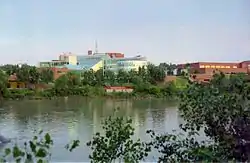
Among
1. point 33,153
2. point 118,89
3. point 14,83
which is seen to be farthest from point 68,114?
point 33,153

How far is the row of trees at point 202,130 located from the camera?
2.19 ft

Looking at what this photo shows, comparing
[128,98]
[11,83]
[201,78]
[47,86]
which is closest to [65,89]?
[47,86]

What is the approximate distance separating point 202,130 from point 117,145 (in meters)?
0.17

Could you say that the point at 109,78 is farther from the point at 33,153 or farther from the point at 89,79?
the point at 33,153

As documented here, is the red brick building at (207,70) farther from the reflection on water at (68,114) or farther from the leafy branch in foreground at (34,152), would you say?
the reflection on water at (68,114)

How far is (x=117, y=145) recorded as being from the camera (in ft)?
2.69

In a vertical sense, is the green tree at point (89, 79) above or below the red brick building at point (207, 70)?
below

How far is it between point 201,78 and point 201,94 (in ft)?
0.27

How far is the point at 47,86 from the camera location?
793 centimetres

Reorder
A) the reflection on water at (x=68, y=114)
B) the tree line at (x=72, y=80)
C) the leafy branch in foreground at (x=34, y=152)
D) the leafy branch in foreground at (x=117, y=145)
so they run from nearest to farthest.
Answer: the leafy branch in foreground at (x=34, y=152)
the leafy branch in foreground at (x=117, y=145)
the reflection on water at (x=68, y=114)
the tree line at (x=72, y=80)

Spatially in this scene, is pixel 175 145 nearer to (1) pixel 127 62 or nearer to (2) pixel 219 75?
(2) pixel 219 75

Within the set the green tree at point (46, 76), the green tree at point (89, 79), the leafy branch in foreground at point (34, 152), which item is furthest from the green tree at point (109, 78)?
the leafy branch in foreground at point (34, 152)

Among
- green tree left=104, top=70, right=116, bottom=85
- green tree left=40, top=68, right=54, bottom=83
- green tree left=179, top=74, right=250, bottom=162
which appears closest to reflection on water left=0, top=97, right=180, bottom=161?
green tree left=104, top=70, right=116, bottom=85

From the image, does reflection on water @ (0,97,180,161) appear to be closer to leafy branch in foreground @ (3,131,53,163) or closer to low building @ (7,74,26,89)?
low building @ (7,74,26,89)
